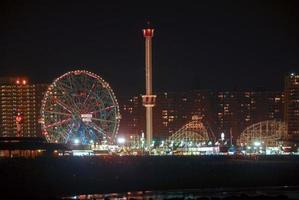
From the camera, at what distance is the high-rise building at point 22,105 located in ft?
615

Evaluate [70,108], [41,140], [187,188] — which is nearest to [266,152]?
[41,140]

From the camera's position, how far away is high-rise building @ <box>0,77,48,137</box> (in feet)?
615

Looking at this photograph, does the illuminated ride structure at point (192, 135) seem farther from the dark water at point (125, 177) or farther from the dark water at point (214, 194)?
the dark water at point (214, 194)

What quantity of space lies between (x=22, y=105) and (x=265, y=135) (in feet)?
186

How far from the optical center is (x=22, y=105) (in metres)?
195

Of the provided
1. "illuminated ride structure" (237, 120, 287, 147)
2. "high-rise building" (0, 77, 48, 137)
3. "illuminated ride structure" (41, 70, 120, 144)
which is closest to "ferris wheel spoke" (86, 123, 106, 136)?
"illuminated ride structure" (41, 70, 120, 144)

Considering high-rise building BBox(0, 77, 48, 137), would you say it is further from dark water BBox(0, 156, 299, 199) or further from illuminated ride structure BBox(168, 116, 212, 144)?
dark water BBox(0, 156, 299, 199)

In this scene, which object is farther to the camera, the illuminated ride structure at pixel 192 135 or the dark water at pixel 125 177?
the illuminated ride structure at pixel 192 135

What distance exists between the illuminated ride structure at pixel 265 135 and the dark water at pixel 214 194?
96078 mm

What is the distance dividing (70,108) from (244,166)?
23.3 meters

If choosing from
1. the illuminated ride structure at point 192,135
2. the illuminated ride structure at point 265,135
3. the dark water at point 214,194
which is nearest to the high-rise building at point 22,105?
the illuminated ride structure at point 192,135

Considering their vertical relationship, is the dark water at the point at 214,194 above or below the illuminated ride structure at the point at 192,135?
below

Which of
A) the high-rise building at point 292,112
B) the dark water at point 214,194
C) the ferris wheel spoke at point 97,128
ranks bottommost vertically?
the dark water at point 214,194

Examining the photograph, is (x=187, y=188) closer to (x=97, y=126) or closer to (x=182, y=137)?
(x=97, y=126)
